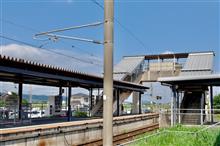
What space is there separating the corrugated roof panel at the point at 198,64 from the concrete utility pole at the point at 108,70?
123ft

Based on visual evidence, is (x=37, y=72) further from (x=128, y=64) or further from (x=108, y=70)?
(x=128, y=64)

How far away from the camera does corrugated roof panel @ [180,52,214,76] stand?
Answer: 43438 millimetres

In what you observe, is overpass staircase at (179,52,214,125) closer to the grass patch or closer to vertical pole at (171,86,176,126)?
vertical pole at (171,86,176,126)

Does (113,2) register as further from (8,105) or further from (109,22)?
(8,105)

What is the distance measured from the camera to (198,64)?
4528 cm

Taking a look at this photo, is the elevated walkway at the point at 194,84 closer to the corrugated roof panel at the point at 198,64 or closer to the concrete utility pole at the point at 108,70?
the corrugated roof panel at the point at 198,64

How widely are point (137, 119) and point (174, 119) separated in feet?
9.53

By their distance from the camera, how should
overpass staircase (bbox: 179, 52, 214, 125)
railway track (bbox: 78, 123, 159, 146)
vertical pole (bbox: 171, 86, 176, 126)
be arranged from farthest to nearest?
overpass staircase (bbox: 179, 52, 214, 125) < vertical pole (bbox: 171, 86, 176, 126) < railway track (bbox: 78, 123, 159, 146)

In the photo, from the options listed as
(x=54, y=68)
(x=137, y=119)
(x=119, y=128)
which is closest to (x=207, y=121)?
(x=137, y=119)

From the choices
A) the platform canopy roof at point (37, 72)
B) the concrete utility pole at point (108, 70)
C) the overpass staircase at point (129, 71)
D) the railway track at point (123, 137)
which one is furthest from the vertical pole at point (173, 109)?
the concrete utility pole at point (108, 70)

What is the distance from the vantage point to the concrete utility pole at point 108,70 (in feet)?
20.1

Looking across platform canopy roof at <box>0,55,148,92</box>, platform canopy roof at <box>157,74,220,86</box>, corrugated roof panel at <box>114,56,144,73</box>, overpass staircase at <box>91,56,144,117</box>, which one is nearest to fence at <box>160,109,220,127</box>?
platform canopy roof at <box>157,74,220,86</box>

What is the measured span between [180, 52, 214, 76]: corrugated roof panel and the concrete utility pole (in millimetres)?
37605

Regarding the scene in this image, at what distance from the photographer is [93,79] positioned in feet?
86.5
